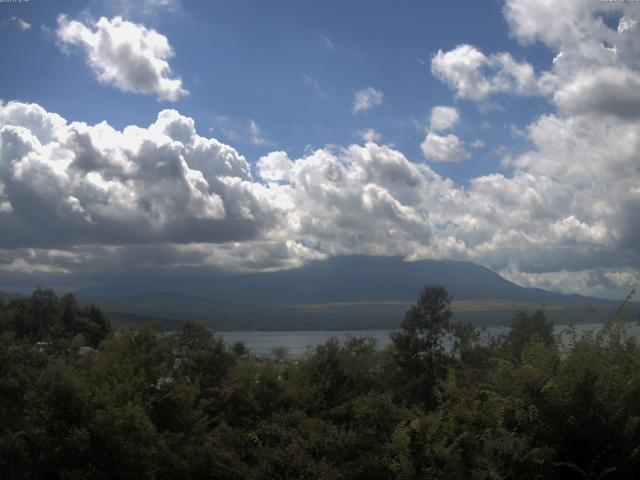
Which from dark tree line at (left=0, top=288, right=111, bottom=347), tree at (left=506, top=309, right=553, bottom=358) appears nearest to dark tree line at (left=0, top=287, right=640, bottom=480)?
tree at (left=506, top=309, right=553, bottom=358)

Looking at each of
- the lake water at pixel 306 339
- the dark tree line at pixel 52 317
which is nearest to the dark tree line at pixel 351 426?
the lake water at pixel 306 339

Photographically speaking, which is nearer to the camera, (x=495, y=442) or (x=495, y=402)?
(x=495, y=442)

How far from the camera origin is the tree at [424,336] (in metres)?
33.8

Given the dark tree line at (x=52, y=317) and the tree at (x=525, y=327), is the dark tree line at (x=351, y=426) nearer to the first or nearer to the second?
the tree at (x=525, y=327)

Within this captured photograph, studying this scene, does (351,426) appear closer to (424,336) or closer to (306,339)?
(424,336)

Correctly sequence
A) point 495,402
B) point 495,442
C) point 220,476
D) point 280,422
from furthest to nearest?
point 280,422
point 220,476
point 495,402
point 495,442

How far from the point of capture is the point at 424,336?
1401 inches

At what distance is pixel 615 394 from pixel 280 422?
5.29 metres

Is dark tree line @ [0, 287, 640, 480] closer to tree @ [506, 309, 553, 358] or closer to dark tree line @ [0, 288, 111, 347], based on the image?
tree @ [506, 309, 553, 358]

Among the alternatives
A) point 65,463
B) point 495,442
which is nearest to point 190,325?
point 65,463

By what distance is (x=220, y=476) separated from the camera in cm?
1027

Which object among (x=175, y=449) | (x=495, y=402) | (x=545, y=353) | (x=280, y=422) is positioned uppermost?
(x=545, y=353)

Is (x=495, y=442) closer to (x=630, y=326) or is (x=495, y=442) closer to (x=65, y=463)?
(x=630, y=326)

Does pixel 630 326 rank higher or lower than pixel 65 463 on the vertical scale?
higher
